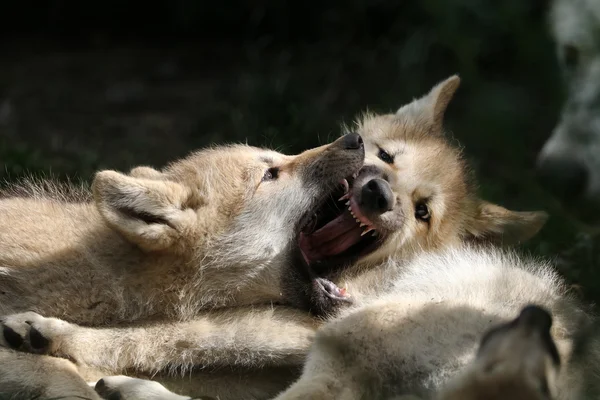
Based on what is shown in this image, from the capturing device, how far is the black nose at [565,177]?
396 centimetres

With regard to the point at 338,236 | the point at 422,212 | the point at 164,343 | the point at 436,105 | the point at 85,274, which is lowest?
the point at 164,343

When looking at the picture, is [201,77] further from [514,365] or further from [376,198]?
[514,365]

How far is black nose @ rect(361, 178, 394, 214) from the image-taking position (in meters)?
5.13

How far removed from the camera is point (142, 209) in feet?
15.5

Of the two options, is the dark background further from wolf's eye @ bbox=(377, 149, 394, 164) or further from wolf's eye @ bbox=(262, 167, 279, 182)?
wolf's eye @ bbox=(262, 167, 279, 182)

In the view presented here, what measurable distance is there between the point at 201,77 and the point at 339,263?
5.67m

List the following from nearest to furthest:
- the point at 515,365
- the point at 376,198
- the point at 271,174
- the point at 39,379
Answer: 1. the point at 515,365
2. the point at 39,379
3. the point at 376,198
4. the point at 271,174

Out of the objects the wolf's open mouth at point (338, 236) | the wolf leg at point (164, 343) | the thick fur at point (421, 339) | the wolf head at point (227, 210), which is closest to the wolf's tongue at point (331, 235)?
the wolf's open mouth at point (338, 236)

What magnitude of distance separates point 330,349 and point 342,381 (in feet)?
0.56

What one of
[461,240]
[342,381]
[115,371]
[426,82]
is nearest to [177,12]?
[426,82]

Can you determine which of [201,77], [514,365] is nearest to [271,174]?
[514,365]

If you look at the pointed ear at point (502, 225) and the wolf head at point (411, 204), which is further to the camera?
the pointed ear at point (502, 225)

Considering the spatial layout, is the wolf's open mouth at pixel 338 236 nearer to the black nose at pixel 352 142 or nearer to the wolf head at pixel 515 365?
the black nose at pixel 352 142

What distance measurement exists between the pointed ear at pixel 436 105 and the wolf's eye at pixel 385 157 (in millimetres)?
492
